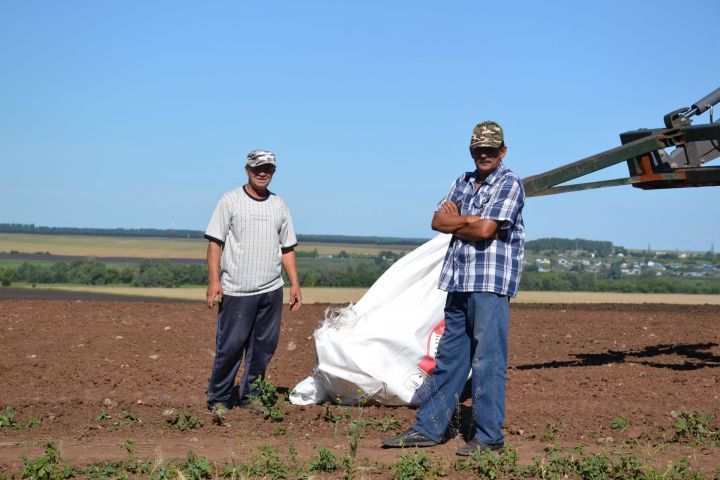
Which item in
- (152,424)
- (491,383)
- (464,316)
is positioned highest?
(464,316)

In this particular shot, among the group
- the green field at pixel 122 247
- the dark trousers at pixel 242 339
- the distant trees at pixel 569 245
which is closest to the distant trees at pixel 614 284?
the distant trees at pixel 569 245

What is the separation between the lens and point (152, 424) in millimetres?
6199

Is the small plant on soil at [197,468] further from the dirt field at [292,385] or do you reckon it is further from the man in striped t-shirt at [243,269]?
the man in striped t-shirt at [243,269]

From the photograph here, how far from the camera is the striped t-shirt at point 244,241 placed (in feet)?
21.0

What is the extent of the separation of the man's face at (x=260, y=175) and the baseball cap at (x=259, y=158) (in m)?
0.04

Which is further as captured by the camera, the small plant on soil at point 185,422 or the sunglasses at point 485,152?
the small plant on soil at point 185,422

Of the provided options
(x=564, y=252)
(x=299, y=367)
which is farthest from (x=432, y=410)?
(x=564, y=252)

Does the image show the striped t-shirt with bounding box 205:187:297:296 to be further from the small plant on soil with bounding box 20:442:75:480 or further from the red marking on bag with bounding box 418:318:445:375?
the small plant on soil with bounding box 20:442:75:480

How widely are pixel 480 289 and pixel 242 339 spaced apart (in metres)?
1.85

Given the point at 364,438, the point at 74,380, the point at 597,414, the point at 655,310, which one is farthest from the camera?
the point at 655,310

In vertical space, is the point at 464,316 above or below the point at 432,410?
above

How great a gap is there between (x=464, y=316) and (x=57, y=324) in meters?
6.11

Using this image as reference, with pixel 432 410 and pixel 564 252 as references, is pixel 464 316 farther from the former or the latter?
pixel 564 252

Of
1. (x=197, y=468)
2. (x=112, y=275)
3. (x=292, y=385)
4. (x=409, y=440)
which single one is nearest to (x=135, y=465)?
(x=197, y=468)
